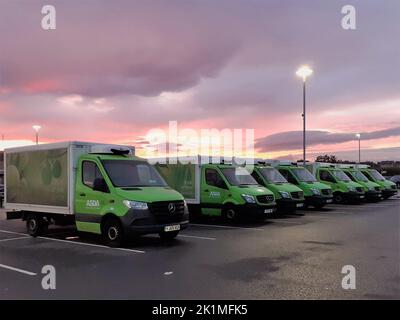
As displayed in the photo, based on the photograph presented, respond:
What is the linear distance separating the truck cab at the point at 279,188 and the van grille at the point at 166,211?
24.3ft

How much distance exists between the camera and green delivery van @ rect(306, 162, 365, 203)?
2392cm

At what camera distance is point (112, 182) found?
34.9 ft

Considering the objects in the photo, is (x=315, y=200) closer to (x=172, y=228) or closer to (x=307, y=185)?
(x=307, y=185)

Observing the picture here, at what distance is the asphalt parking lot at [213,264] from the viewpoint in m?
6.41

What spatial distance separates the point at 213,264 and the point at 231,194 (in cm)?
700

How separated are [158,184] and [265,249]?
328 centimetres

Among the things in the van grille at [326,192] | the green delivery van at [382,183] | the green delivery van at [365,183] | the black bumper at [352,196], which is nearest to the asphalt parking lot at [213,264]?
the van grille at [326,192]

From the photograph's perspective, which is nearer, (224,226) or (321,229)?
(321,229)

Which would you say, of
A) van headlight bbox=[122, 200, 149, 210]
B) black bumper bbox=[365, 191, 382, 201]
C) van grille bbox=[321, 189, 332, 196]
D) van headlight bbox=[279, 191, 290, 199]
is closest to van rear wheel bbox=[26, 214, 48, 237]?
van headlight bbox=[122, 200, 149, 210]

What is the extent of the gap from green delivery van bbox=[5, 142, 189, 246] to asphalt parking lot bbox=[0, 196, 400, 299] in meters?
0.51

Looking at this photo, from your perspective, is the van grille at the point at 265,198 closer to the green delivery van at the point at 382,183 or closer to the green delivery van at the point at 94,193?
the green delivery van at the point at 94,193
